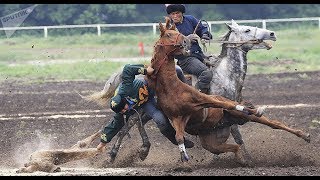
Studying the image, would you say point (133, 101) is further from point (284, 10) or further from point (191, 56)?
point (284, 10)

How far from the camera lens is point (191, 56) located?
1221 cm

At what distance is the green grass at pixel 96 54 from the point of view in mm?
26469

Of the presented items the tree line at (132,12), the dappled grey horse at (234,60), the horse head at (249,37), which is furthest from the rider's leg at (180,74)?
the tree line at (132,12)

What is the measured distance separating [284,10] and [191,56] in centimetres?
2641

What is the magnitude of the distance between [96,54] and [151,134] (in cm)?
1622

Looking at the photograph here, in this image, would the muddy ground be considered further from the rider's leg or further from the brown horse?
the rider's leg

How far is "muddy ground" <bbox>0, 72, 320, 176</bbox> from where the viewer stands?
11570 mm

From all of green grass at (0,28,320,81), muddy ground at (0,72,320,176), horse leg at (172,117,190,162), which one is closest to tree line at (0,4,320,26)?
green grass at (0,28,320,81)

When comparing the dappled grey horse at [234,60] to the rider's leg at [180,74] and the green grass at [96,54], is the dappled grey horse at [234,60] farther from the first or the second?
the green grass at [96,54]

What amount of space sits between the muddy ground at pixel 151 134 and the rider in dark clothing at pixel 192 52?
4.02ft

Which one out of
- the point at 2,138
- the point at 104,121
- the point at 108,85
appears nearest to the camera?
the point at 108,85

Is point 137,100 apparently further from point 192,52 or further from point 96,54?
point 96,54

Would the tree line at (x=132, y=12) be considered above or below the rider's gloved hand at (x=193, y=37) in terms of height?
below
